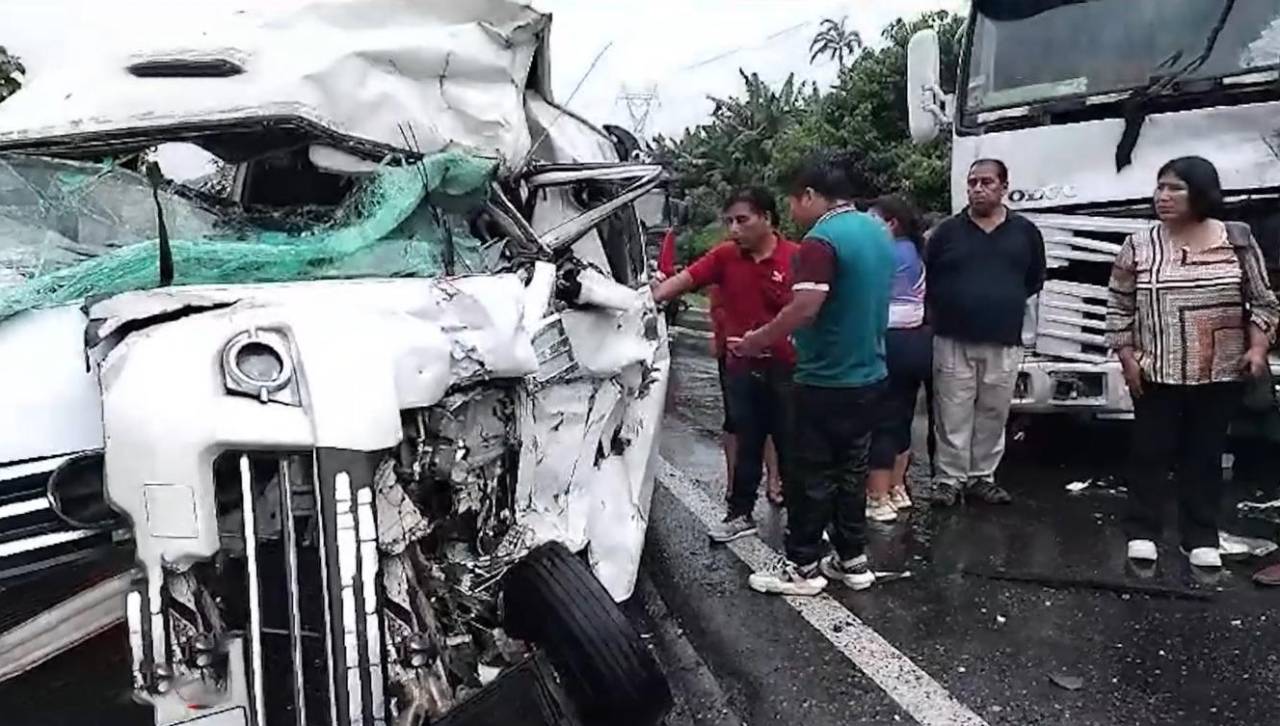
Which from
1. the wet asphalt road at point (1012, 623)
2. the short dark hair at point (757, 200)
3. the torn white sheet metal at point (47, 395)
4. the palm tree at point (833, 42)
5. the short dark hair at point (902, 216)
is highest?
the palm tree at point (833, 42)

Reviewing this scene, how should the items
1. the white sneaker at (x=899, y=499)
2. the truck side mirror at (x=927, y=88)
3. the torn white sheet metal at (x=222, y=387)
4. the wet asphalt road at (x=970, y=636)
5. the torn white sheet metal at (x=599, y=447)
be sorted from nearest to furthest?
the torn white sheet metal at (x=222, y=387) → the torn white sheet metal at (x=599, y=447) → the wet asphalt road at (x=970, y=636) → the white sneaker at (x=899, y=499) → the truck side mirror at (x=927, y=88)

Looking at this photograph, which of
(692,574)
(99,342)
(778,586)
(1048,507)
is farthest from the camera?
(1048,507)

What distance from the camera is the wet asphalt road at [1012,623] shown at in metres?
3.72

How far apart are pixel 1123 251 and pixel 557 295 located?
7.88ft

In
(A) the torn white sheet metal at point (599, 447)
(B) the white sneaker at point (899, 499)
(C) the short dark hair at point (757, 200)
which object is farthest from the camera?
(B) the white sneaker at point (899, 499)

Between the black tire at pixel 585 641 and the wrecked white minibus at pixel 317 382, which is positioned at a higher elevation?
the wrecked white minibus at pixel 317 382

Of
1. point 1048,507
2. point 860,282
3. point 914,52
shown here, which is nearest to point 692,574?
point 860,282

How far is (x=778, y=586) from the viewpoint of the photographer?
15.5 ft

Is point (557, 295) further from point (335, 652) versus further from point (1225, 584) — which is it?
point (1225, 584)

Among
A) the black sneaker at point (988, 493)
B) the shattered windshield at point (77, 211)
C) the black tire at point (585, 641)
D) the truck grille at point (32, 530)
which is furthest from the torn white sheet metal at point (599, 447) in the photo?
the black sneaker at point (988, 493)

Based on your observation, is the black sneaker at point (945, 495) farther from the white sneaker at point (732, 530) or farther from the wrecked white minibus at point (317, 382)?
the wrecked white minibus at point (317, 382)

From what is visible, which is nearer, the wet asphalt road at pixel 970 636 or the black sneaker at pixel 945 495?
the wet asphalt road at pixel 970 636

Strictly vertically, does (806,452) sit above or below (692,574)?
→ above

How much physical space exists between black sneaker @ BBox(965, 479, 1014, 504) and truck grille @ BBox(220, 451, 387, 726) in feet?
13.0
